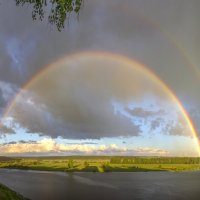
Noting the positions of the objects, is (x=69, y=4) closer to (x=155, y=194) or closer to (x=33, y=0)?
(x=33, y=0)

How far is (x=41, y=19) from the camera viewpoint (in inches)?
413

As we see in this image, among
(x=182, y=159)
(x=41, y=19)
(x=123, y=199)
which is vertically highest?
(x=182, y=159)

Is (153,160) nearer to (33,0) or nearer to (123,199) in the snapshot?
(123,199)

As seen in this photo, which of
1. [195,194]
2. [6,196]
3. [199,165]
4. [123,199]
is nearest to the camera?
[6,196]

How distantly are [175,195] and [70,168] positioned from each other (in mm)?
95567

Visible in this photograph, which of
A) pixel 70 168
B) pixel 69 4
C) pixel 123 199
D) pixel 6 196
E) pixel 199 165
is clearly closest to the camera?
pixel 69 4

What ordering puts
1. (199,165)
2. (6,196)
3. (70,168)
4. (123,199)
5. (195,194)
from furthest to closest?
(199,165) → (70,168) → (195,194) → (123,199) → (6,196)

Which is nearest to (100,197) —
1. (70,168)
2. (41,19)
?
(41,19)

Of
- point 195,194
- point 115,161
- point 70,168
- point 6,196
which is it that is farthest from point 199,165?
point 6,196

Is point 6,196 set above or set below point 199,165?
below

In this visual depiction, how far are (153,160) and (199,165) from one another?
25.4 m

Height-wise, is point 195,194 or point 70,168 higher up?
point 70,168

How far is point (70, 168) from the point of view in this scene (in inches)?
5984

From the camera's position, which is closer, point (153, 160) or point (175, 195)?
point (175, 195)
